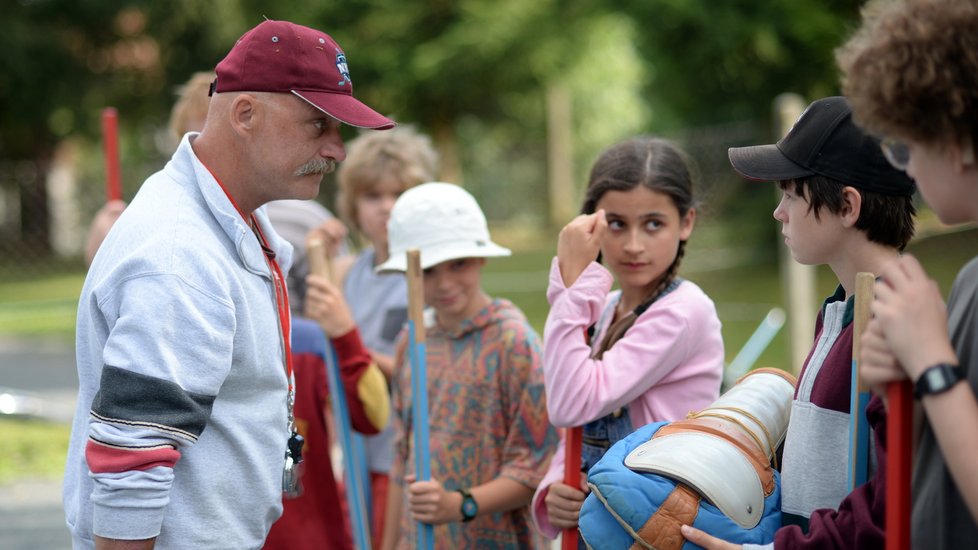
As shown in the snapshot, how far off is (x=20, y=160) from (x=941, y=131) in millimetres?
27634

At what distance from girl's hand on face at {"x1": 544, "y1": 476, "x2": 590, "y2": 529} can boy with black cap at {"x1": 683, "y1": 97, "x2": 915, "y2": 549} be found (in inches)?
29.5

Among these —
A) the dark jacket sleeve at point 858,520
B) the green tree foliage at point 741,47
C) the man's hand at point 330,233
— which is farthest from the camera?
the green tree foliage at point 741,47

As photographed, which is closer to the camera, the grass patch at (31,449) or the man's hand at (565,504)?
the man's hand at (565,504)

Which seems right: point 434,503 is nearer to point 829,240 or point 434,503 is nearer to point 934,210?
point 829,240

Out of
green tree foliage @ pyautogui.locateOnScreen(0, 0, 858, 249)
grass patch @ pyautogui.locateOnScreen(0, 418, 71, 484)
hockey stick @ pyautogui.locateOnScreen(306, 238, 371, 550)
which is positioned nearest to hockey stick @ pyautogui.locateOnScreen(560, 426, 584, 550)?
hockey stick @ pyautogui.locateOnScreen(306, 238, 371, 550)

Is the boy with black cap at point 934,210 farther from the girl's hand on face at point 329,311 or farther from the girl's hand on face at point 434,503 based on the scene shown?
the girl's hand on face at point 329,311

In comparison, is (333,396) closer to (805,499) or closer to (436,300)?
(436,300)

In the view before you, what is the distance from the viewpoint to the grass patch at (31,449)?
24.3 ft

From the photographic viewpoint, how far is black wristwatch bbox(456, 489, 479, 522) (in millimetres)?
3203

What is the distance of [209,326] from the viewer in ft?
7.23

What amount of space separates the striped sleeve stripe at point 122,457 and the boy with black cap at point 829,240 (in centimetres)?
104

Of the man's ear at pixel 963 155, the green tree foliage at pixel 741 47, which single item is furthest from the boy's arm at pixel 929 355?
the green tree foliage at pixel 741 47

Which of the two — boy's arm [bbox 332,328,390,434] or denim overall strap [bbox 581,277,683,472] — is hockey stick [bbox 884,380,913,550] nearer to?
denim overall strap [bbox 581,277,683,472]

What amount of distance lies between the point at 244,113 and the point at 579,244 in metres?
0.90
